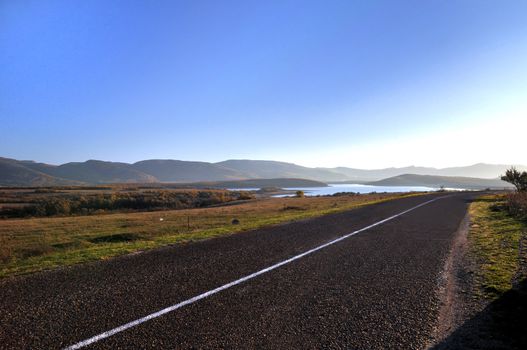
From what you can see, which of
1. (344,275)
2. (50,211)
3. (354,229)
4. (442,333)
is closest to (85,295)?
(344,275)

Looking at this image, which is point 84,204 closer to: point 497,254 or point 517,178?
point 497,254

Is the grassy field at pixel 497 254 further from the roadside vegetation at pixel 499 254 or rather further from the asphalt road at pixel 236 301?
the asphalt road at pixel 236 301

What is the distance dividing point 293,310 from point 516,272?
632cm

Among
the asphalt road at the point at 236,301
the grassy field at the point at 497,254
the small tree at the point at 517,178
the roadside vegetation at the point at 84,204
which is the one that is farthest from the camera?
the roadside vegetation at the point at 84,204

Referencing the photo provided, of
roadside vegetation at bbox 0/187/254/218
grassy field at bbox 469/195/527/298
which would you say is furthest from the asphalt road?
roadside vegetation at bbox 0/187/254/218

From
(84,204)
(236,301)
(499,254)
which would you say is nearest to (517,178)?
(499,254)

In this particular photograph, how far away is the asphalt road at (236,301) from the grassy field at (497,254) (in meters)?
1.05

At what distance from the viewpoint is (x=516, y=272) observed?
774cm

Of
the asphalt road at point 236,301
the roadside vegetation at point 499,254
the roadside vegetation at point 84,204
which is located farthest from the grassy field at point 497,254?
the roadside vegetation at point 84,204

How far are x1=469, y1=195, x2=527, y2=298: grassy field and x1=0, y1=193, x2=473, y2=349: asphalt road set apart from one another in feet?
3.43

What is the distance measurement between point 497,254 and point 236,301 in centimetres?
906

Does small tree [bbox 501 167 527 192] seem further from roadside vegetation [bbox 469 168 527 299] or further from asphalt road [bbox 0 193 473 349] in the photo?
asphalt road [bbox 0 193 473 349]

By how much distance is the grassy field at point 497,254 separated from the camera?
6934 millimetres

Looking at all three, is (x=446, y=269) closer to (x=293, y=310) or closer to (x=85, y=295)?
(x=293, y=310)
